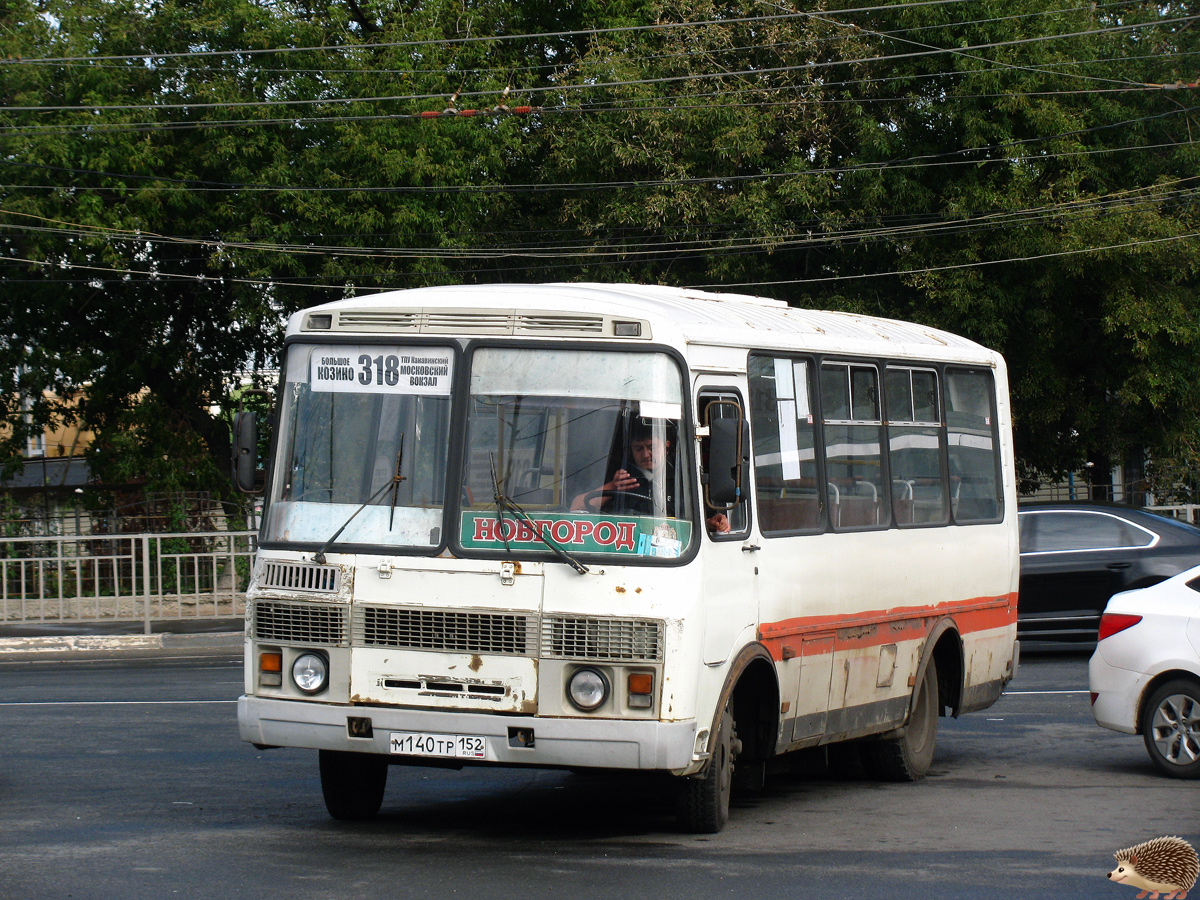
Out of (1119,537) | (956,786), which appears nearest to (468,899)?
(956,786)

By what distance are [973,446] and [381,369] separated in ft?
16.7

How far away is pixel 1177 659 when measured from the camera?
9570 millimetres

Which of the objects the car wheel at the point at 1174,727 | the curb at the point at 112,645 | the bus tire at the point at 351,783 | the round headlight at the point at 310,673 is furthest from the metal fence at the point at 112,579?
the car wheel at the point at 1174,727

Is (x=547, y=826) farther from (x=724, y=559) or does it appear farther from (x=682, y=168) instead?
(x=682, y=168)

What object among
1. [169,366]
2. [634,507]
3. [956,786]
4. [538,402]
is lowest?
[956,786]

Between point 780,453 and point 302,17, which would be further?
point 302,17

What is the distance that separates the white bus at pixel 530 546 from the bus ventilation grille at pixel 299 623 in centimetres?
1

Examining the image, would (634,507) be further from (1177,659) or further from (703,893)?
(1177,659)

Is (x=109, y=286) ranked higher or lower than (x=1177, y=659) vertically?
higher

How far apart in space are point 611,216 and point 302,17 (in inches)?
330

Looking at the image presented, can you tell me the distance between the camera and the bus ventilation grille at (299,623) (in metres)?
7.30

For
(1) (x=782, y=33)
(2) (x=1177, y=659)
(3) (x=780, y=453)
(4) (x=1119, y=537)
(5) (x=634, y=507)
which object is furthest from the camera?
(1) (x=782, y=33)

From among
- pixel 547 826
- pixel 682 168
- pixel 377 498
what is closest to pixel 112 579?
pixel 682 168

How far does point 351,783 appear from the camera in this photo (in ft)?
26.6
